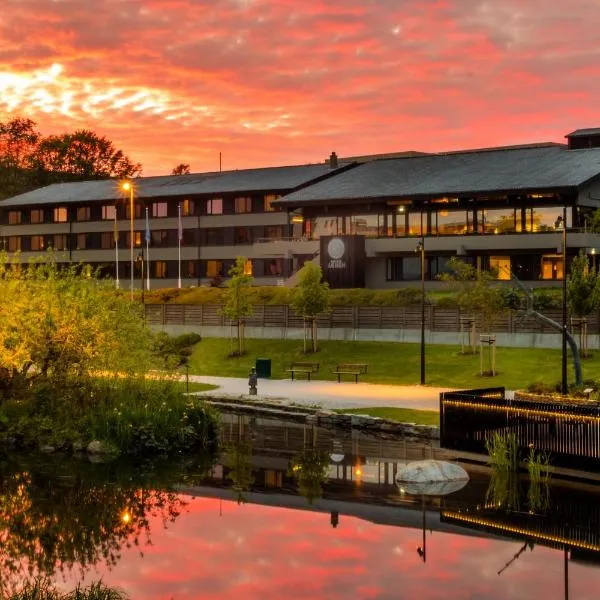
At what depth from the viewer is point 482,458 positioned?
31594mm

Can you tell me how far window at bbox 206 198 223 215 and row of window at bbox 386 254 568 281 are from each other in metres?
27.1

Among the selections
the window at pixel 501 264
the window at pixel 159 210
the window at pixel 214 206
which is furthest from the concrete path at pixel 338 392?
the window at pixel 159 210

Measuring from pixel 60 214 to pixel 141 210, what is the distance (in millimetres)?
12507

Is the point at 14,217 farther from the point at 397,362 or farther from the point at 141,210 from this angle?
the point at 397,362

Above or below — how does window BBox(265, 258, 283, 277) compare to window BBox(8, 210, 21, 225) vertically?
below

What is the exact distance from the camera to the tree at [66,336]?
122 ft

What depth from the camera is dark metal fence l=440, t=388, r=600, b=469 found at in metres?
28.4

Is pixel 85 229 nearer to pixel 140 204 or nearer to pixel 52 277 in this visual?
pixel 140 204

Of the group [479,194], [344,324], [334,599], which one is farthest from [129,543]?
[479,194]

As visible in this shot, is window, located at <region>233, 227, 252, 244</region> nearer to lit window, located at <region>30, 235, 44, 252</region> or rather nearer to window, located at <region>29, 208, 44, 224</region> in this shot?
lit window, located at <region>30, 235, 44, 252</region>

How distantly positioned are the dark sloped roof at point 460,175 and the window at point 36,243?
133 ft

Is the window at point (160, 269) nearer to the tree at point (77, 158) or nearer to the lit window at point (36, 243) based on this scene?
the lit window at point (36, 243)

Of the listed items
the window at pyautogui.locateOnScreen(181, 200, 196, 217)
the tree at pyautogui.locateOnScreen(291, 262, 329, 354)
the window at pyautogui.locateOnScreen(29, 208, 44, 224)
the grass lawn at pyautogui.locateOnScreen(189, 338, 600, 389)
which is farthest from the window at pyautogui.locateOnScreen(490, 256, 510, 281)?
the window at pyautogui.locateOnScreen(29, 208, 44, 224)

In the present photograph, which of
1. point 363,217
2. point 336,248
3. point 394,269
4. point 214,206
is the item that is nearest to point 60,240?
point 214,206
